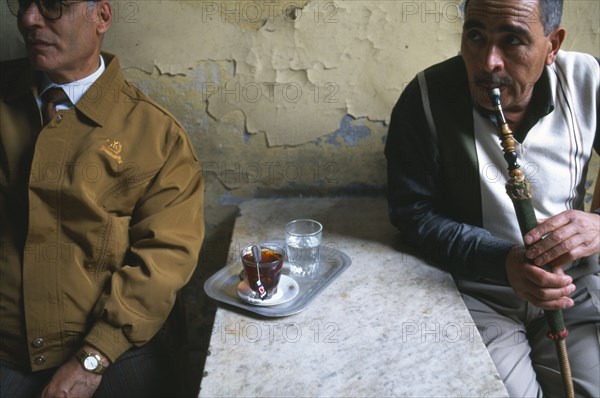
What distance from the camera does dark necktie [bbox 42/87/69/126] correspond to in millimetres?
1534

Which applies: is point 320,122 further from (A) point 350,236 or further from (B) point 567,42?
(B) point 567,42

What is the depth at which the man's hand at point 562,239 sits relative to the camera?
4.25 feet

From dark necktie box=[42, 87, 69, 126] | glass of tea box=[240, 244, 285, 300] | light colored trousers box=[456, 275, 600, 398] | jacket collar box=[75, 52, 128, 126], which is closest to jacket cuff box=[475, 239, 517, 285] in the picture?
light colored trousers box=[456, 275, 600, 398]

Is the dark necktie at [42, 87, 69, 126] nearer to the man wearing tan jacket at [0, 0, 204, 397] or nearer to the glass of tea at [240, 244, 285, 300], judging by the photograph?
the man wearing tan jacket at [0, 0, 204, 397]

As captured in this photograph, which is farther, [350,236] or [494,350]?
[350,236]

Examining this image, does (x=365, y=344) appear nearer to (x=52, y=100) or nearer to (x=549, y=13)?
(x=549, y=13)

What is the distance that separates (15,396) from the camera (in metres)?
1.43

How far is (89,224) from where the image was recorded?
1488mm

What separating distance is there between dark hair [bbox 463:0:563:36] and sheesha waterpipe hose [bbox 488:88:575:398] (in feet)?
0.77

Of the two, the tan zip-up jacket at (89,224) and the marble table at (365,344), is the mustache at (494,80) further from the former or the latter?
the tan zip-up jacket at (89,224)

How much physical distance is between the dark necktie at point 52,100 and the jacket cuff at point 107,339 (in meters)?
0.60

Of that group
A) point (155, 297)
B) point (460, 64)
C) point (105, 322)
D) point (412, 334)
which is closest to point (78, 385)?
point (105, 322)

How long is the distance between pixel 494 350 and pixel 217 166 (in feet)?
3.66

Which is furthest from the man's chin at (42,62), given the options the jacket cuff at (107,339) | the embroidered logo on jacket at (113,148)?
the jacket cuff at (107,339)
